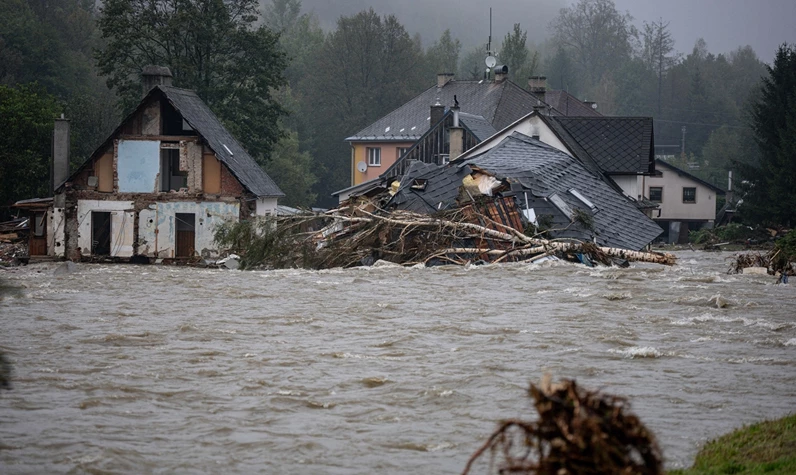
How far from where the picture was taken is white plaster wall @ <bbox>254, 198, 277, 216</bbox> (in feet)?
120

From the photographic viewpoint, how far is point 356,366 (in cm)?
1291

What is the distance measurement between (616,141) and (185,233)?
1641cm

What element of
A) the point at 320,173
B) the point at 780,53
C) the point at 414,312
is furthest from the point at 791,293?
the point at 320,173

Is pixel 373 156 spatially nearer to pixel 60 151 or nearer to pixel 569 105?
pixel 569 105

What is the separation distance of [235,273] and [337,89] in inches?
2079

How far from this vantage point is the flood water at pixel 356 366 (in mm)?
9117

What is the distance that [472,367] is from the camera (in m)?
12.8

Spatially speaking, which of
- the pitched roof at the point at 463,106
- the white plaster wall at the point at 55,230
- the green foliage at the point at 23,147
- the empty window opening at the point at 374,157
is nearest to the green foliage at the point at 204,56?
the green foliage at the point at 23,147

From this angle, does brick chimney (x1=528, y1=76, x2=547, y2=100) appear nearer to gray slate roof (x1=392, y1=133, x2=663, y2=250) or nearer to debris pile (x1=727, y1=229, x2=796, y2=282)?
gray slate roof (x1=392, y1=133, x2=663, y2=250)

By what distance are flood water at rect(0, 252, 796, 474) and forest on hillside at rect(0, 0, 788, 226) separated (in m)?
25.8

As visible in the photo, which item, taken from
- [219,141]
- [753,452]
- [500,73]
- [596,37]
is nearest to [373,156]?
[500,73]

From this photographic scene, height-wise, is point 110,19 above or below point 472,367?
above

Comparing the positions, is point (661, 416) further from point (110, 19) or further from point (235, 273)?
point (110, 19)

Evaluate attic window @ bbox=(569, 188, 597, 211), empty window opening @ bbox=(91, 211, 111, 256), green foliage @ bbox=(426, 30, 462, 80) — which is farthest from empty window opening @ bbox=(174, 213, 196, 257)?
green foliage @ bbox=(426, 30, 462, 80)
